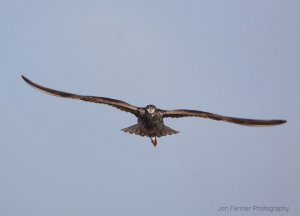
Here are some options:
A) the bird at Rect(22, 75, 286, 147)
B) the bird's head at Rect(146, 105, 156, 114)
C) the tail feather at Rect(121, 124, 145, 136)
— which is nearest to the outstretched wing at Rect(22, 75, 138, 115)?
the bird at Rect(22, 75, 286, 147)

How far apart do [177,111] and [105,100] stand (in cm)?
245

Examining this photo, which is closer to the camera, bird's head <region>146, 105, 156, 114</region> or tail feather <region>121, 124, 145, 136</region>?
bird's head <region>146, 105, 156, 114</region>

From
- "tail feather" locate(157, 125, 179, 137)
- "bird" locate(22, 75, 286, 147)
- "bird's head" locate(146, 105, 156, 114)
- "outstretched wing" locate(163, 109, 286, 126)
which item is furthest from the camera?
"tail feather" locate(157, 125, 179, 137)

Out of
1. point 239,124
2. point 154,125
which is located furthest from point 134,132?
point 239,124

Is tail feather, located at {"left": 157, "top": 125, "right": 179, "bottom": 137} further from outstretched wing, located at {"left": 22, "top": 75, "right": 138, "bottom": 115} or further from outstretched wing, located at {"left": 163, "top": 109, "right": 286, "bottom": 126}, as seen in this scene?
outstretched wing, located at {"left": 22, "top": 75, "right": 138, "bottom": 115}

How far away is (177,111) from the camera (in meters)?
23.7

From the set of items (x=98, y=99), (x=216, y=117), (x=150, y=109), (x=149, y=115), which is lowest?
(x=216, y=117)

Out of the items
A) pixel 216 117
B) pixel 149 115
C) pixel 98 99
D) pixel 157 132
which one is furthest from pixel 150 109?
pixel 216 117

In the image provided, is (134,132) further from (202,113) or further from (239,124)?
(239,124)

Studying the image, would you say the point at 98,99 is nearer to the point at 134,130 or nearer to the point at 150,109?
the point at 150,109

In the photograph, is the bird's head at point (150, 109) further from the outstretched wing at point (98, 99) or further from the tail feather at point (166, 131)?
the tail feather at point (166, 131)

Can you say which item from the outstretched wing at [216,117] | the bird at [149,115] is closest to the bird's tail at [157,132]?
the bird at [149,115]

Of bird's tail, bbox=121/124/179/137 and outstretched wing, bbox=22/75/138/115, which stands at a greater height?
outstretched wing, bbox=22/75/138/115

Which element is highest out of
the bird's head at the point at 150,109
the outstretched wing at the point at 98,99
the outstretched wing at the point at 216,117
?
the outstretched wing at the point at 98,99
